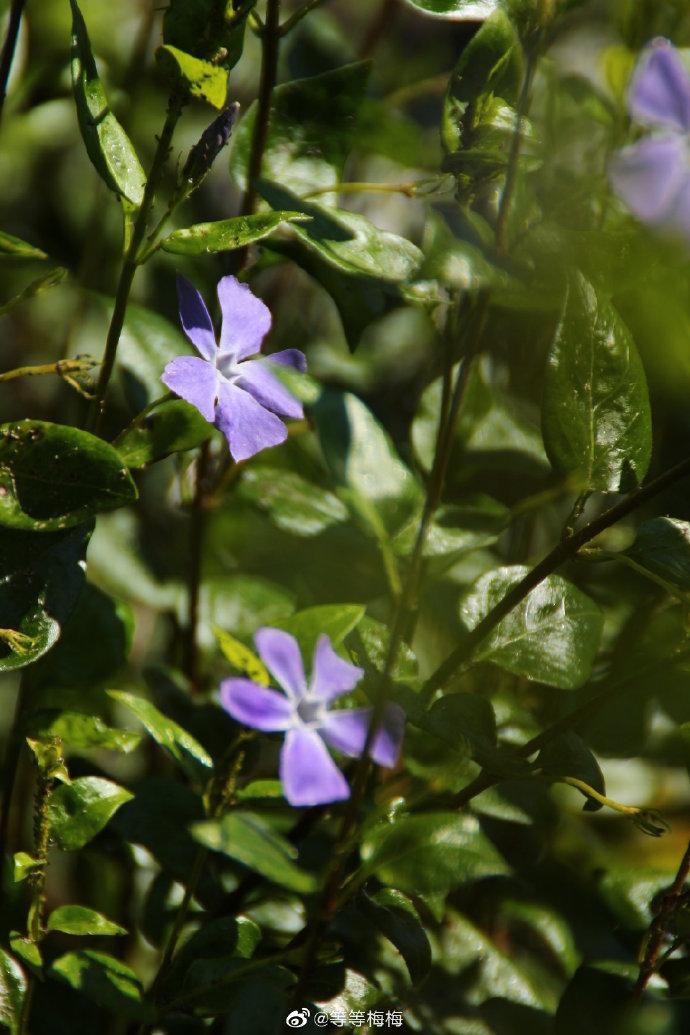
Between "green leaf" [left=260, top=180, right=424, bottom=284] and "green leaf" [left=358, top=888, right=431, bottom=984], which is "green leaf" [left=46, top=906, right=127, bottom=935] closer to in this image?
"green leaf" [left=358, top=888, right=431, bottom=984]

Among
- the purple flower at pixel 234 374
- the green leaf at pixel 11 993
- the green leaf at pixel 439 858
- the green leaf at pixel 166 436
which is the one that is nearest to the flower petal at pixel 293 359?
the purple flower at pixel 234 374

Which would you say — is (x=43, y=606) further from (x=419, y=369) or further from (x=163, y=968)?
(x=419, y=369)

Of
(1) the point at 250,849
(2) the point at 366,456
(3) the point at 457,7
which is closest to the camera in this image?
(1) the point at 250,849

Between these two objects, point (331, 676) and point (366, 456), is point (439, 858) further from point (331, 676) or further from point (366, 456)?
point (366, 456)

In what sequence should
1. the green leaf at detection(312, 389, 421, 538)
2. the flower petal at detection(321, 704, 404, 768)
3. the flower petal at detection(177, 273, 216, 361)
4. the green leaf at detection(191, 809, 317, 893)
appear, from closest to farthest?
the green leaf at detection(191, 809, 317, 893) < the flower petal at detection(321, 704, 404, 768) < the flower petal at detection(177, 273, 216, 361) < the green leaf at detection(312, 389, 421, 538)

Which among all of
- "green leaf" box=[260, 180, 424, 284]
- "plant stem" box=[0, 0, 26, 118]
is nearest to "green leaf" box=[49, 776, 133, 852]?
"green leaf" box=[260, 180, 424, 284]

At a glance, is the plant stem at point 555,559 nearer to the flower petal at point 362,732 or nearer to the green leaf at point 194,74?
the flower petal at point 362,732

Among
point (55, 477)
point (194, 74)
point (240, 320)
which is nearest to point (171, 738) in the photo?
point (55, 477)
